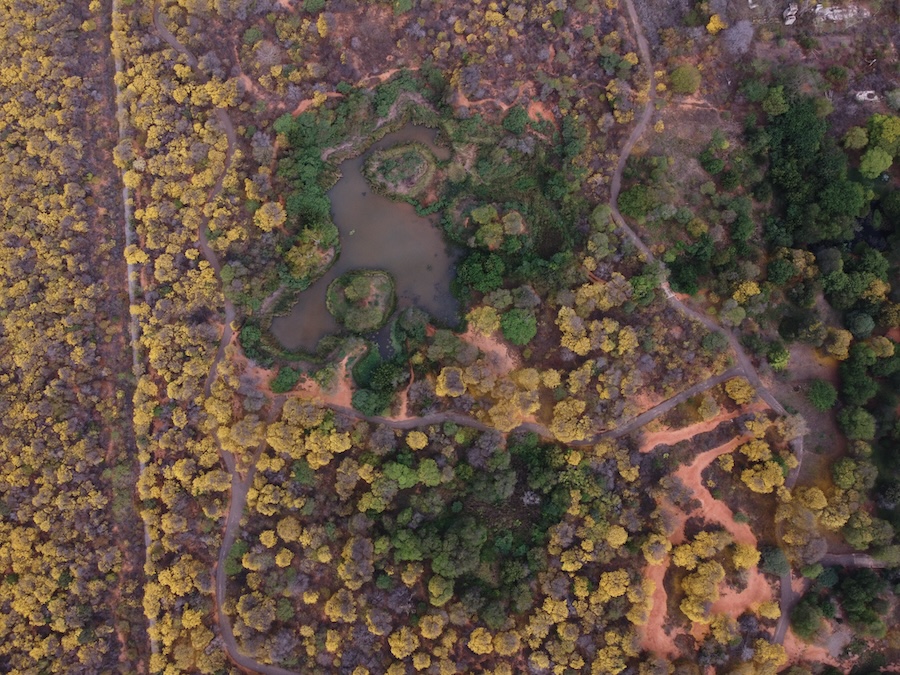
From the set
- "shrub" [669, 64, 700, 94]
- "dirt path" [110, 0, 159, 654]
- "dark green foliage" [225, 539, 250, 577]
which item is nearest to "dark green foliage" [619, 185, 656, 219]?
"shrub" [669, 64, 700, 94]

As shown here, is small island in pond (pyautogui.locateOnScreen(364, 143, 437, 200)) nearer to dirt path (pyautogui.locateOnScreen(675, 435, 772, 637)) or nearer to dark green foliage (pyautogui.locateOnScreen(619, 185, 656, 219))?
dark green foliage (pyautogui.locateOnScreen(619, 185, 656, 219))

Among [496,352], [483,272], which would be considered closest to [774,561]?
[496,352]

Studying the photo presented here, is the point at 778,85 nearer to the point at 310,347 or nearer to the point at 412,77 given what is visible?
the point at 412,77

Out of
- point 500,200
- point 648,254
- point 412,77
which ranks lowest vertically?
point 648,254

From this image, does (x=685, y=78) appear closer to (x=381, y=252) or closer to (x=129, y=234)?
(x=381, y=252)

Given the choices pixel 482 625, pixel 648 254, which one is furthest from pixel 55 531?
pixel 648 254

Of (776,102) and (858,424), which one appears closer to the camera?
(858,424)

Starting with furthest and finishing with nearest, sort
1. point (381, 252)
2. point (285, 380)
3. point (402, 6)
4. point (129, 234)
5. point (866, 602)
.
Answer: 1. point (381, 252)
2. point (129, 234)
3. point (402, 6)
4. point (285, 380)
5. point (866, 602)
